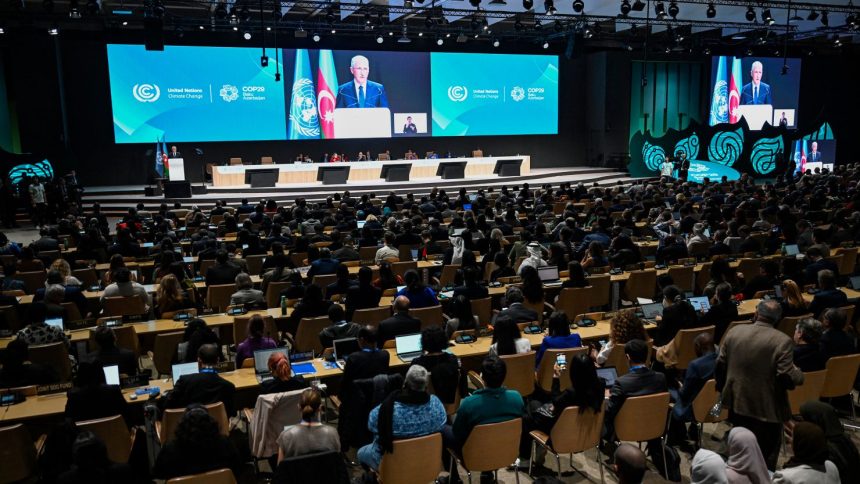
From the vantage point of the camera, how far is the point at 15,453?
15.0 ft

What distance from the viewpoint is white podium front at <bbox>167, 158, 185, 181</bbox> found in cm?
2075

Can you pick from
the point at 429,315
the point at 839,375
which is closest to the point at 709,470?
the point at 839,375

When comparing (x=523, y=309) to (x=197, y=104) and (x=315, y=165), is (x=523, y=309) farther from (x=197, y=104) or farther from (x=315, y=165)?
(x=197, y=104)

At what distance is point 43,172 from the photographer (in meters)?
20.2

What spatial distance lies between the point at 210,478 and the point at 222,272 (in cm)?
555

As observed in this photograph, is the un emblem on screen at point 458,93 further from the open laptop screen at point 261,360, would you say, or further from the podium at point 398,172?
the open laptop screen at point 261,360

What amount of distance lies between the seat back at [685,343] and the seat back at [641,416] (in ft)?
4.66

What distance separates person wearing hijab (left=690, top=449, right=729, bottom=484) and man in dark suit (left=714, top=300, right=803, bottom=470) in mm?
1379

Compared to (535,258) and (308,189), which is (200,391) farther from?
(308,189)

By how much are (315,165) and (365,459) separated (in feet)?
61.8

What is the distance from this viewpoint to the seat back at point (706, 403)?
5301 mm

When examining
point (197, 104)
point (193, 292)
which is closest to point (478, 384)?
point (193, 292)

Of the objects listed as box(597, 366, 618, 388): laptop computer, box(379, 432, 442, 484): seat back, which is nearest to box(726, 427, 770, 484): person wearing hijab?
box(597, 366, 618, 388): laptop computer

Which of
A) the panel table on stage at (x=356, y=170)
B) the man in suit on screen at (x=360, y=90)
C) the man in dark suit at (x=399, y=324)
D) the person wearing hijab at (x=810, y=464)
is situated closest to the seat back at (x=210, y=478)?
the man in dark suit at (x=399, y=324)
